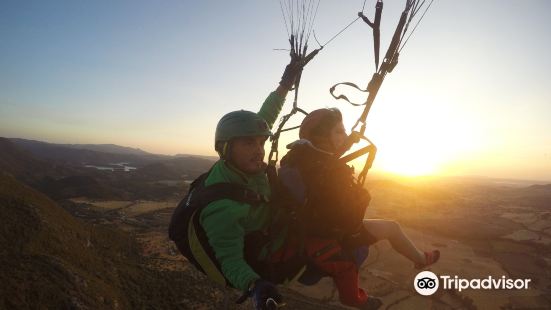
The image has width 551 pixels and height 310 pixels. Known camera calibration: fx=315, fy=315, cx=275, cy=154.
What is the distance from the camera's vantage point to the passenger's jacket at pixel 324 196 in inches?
108

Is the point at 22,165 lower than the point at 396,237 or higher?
lower

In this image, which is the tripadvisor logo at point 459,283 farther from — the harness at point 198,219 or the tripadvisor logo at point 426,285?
the harness at point 198,219

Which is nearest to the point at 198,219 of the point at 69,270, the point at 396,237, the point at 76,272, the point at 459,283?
the point at 396,237

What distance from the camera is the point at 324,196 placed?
275 centimetres

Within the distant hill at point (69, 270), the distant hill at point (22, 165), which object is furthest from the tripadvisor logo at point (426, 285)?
the distant hill at point (22, 165)

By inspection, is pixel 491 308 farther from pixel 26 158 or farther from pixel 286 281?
pixel 26 158

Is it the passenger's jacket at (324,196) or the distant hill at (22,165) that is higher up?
the passenger's jacket at (324,196)

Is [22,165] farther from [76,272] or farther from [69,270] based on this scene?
[69,270]

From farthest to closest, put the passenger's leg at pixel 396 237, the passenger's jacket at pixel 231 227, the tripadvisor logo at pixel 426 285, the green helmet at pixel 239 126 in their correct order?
the tripadvisor logo at pixel 426 285 < the passenger's leg at pixel 396 237 < the green helmet at pixel 239 126 < the passenger's jacket at pixel 231 227

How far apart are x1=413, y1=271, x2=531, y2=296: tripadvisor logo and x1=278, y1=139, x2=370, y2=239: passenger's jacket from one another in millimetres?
13440

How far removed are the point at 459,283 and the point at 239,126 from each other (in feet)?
55.9

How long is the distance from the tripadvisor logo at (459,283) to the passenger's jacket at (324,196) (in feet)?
44.1

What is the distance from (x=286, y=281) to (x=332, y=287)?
12947mm

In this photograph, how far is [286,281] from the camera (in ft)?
10.1
